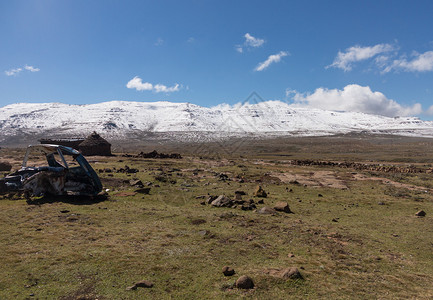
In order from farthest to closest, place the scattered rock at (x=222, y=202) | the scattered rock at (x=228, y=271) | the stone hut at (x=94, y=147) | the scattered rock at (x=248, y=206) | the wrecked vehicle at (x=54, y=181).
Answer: the stone hut at (x=94, y=147) < the scattered rock at (x=222, y=202) < the wrecked vehicle at (x=54, y=181) < the scattered rock at (x=248, y=206) < the scattered rock at (x=228, y=271)

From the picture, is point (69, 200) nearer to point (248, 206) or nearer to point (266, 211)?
point (248, 206)

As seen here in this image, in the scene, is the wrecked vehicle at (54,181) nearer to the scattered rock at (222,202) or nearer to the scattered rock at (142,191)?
the scattered rock at (142,191)

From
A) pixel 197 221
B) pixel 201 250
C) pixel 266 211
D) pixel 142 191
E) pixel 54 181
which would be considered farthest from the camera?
pixel 142 191

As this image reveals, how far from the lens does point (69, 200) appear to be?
11789 mm

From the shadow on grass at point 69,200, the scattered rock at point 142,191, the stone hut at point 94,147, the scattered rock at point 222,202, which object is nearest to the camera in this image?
the shadow on grass at point 69,200

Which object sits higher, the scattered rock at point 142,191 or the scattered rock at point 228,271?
the scattered rock at point 142,191

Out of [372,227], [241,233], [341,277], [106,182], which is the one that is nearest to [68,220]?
[241,233]

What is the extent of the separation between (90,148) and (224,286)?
128 ft

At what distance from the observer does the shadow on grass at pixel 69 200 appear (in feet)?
37.2

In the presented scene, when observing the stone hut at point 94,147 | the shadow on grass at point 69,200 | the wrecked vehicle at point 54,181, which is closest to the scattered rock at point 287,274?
the shadow on grass at point 69,200

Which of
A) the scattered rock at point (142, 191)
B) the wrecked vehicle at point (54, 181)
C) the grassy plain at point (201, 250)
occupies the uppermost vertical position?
the wrecked vehicle at point (54, 181)

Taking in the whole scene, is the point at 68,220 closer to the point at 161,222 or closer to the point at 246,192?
the point at 161,222

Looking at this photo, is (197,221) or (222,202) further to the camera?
(222,202)

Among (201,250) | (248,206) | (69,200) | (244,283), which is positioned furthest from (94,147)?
(244,283)
